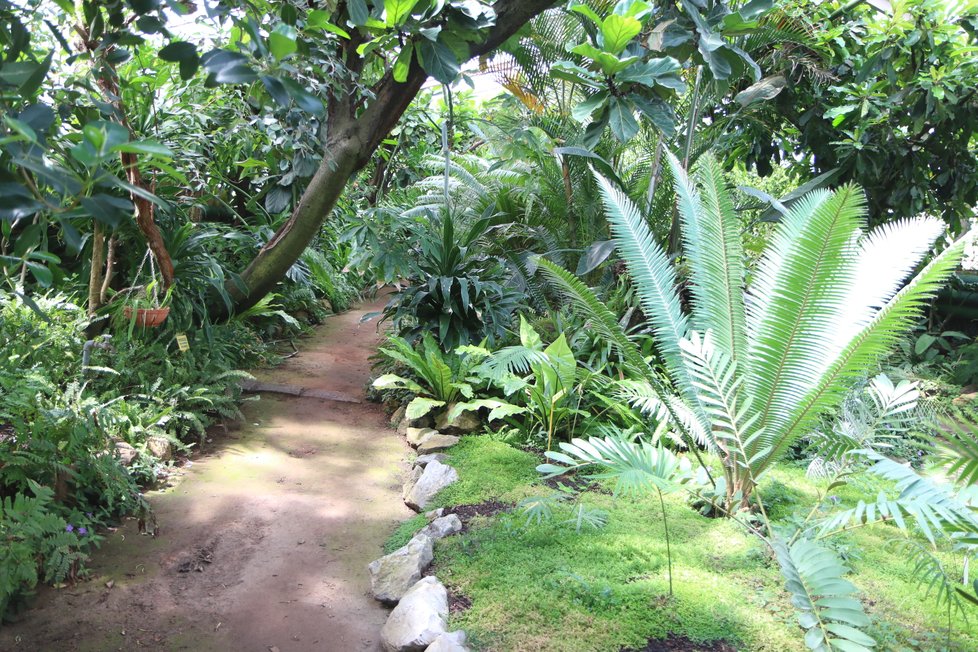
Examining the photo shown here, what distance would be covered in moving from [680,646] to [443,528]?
3.92 feet

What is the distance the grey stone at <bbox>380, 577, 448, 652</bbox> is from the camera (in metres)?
2.33

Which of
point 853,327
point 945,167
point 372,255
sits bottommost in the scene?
point 372,255

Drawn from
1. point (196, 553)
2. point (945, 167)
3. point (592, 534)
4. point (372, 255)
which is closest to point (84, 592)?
point (196, 553)

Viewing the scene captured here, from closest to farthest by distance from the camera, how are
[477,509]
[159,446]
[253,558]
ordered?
[253,558], [477,509], [159,446]

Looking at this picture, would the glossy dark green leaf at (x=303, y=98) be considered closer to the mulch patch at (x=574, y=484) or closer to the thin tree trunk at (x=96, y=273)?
the mulch patch at (x=574, y=484)

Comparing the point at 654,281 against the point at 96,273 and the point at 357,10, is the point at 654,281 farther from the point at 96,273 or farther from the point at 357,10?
the point at 96,273

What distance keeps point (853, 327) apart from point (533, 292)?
3.21 m

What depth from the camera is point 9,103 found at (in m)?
1.22

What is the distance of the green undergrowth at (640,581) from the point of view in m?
2.22

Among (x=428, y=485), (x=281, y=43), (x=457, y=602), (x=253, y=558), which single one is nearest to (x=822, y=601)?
(x=457, y=602)

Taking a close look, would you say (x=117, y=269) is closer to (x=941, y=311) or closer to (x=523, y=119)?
(x=523, y=119)

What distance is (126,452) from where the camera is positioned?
3.53 metres

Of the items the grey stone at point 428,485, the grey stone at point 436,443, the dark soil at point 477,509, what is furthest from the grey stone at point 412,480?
the dark soil at point 477,509

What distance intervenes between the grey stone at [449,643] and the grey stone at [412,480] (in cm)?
141
